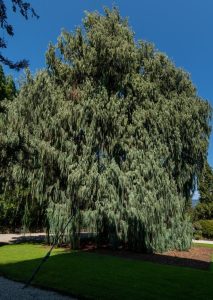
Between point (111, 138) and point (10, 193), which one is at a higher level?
point (111, 138)

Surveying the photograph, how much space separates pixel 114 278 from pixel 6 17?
6.95 m

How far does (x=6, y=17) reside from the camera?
5.49 metres

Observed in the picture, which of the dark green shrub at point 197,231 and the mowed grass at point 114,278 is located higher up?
the dark green shrub at point 197,231

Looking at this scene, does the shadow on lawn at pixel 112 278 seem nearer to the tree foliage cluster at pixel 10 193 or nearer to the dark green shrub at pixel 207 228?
the tree foliage cluster at pixel 10 193

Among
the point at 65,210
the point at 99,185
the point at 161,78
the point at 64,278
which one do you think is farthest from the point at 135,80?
the point at 64,278

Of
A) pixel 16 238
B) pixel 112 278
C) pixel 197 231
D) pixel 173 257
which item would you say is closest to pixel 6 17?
pixel 112 278

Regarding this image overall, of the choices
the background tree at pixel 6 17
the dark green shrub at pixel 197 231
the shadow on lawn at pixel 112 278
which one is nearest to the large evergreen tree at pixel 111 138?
the shadow on lawn at pixel 112 278

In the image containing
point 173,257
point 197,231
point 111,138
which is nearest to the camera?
point 173,257

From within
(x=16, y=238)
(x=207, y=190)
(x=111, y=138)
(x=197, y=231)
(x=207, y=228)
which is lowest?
(x=16, y=238)

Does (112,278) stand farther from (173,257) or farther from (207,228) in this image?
(207,228)

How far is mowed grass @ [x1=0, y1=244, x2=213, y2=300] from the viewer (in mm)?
7867

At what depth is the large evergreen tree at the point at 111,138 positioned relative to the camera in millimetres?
16156

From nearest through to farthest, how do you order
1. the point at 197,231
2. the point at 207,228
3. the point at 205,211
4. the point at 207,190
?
the point at 197,231, the point at 207,228, the point at 205,211, the point at 207,190

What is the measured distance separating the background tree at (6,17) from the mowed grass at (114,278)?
493 cm
